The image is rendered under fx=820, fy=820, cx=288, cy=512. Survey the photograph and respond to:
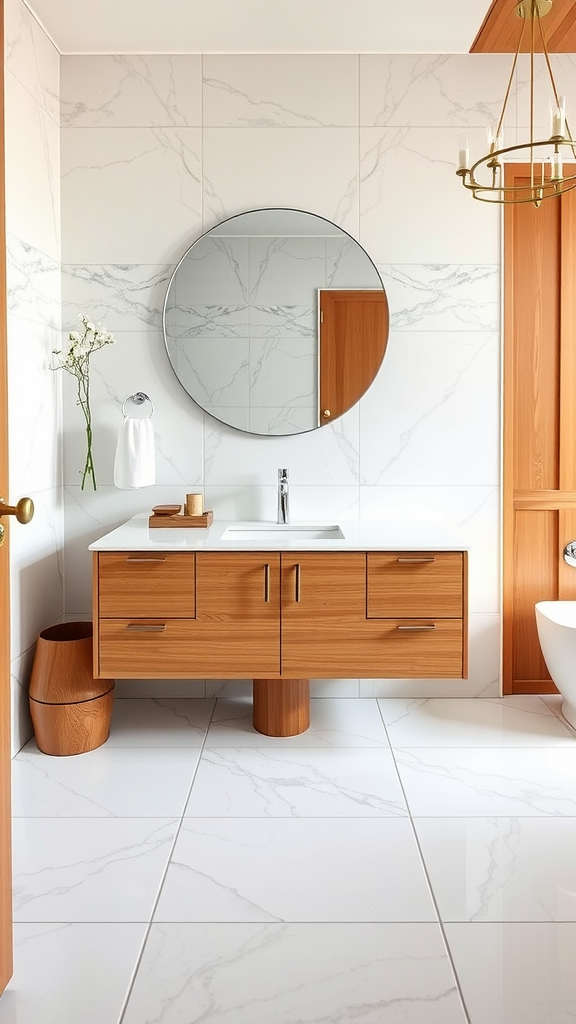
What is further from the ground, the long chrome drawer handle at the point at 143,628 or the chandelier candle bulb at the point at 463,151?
the chandelier candle bulb at the point at 463,151

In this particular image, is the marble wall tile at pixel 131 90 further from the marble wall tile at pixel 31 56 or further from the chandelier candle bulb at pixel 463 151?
the chandelier candle bulb at pixel 463 151

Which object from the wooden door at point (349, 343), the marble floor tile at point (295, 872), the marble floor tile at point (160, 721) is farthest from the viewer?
the wooden door at point (349, 343)

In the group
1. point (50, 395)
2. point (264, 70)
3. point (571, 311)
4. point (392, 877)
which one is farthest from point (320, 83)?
point (392, 877)

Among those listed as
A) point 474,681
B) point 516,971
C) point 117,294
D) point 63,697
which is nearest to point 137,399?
point 117,294

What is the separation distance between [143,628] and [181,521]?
0.49m

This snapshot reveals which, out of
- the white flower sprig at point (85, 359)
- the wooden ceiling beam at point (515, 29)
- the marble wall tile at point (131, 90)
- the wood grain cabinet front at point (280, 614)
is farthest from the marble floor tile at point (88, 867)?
the wooden ceiling beam at point (515, 29)

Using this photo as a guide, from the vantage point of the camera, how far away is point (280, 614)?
2.75 meters

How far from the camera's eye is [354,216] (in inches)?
128

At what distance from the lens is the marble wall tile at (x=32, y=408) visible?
2.79 metres

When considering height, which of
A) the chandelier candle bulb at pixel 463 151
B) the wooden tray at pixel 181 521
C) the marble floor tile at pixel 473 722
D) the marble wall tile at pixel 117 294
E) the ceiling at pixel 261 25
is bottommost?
the marble floor tile at pixel 473 722

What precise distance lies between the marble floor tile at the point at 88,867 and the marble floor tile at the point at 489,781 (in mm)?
778

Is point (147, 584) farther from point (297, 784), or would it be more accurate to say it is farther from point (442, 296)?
point (442, 296)

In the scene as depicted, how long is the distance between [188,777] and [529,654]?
1.58 m

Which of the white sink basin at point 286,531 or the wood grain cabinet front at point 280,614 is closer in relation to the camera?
the wood grain cabinet front at point 280,614
